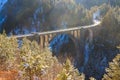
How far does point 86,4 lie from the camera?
7013 inches

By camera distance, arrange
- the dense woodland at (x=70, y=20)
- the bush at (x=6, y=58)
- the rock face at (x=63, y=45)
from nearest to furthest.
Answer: the bush at (x=6, y=58), the dense woodland at (x=70, y=20), the rock face at (x=63, y=45)

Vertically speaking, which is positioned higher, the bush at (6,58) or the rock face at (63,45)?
the bush at (6,58)

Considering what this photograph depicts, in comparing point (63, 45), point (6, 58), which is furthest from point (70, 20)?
point (6, 58)

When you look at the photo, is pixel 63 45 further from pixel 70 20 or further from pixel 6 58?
pixel 6 58

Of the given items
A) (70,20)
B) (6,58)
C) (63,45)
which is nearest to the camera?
(6,58)

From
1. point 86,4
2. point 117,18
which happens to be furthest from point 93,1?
point 117,18

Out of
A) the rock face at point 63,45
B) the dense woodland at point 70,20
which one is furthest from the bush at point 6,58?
the rock face at point 63,45

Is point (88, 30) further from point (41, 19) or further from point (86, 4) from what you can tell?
point (86, 4)

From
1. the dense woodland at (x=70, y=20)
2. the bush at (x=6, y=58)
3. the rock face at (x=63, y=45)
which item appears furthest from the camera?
the rock face at (x=63, y=45)

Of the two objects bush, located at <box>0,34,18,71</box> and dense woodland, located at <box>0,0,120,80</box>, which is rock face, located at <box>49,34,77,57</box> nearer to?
dense woodland, located at <box>0,0,120,80</box>

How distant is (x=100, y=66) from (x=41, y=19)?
46387 mm

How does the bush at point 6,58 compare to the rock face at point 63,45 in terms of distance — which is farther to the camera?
the rock face at point 63,45

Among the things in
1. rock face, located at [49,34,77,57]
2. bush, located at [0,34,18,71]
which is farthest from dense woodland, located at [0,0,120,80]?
bush, located at [0,34,18,71]

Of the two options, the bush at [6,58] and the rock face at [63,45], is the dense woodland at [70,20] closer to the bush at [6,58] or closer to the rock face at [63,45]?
the rock face at [63,45]
